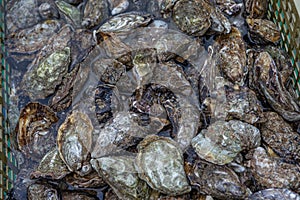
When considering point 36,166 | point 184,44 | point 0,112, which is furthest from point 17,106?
point 184,44

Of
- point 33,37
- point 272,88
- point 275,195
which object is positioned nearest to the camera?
point 275,195

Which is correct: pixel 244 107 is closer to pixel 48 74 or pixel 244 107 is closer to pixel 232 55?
pixel 232 55

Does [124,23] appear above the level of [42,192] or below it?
above

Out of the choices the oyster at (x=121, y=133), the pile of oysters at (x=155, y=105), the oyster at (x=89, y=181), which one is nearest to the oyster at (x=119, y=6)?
the pile of oysters at (x=155, y=105)

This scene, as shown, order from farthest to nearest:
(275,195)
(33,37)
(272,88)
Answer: (33,37) → (272,88) → (275,195)

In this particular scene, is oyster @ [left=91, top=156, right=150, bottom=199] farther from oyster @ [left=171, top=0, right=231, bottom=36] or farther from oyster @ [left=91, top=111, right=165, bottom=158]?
oyster @ [left=171, top=0, right=231, bottom=36]

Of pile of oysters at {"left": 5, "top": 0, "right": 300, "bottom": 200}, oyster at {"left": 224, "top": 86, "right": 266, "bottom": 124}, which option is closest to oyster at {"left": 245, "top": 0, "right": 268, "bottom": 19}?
pile of oysters at {"left": 5, "top": 0, "right": 300, "bottom": 200}

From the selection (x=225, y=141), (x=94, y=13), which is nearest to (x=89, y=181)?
(x=225, y=141)

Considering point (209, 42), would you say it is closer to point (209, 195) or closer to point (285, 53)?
point (285, 53)
